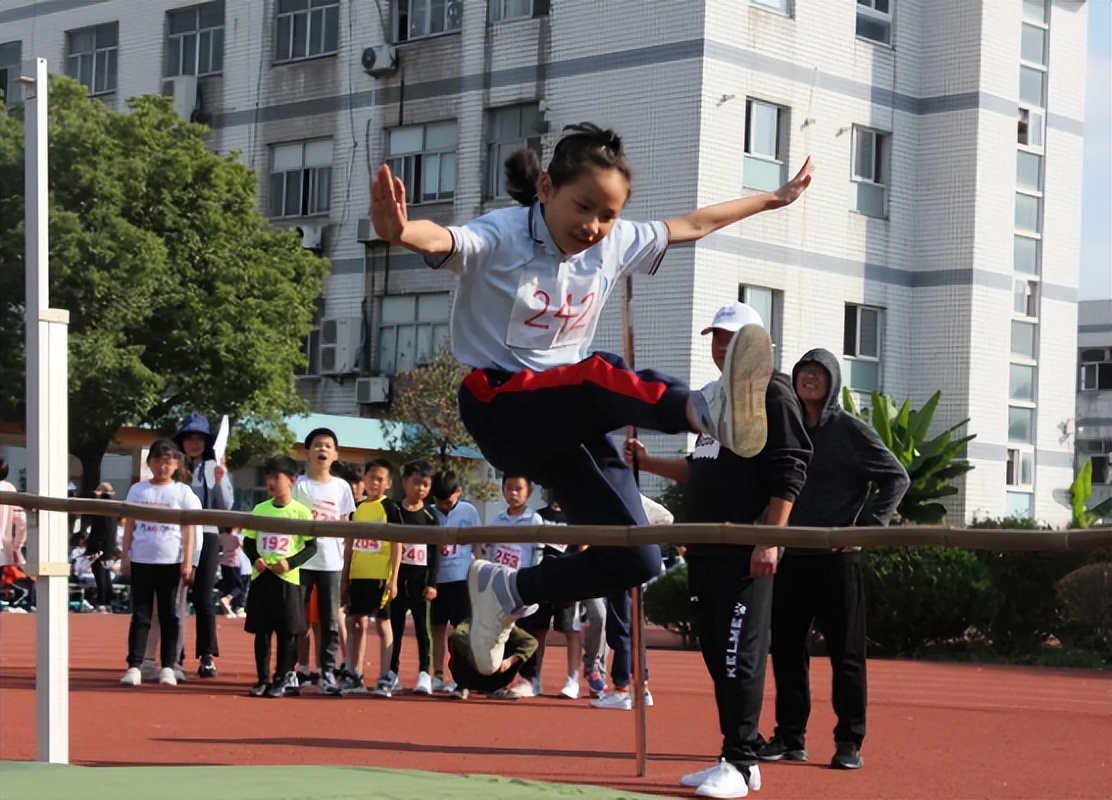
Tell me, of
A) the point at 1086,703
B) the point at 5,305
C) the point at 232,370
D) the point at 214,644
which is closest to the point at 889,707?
the point at 1086,703

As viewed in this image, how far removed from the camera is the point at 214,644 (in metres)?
11.9

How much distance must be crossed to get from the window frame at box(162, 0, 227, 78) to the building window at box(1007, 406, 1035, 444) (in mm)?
15193

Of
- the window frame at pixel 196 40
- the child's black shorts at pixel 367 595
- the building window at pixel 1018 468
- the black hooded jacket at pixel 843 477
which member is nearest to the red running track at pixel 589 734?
the child's black shorts at pixel 367 595

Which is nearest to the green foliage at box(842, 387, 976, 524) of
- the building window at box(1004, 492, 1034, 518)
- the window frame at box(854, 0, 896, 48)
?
the building window at box(1004, 492, 1034, 518)

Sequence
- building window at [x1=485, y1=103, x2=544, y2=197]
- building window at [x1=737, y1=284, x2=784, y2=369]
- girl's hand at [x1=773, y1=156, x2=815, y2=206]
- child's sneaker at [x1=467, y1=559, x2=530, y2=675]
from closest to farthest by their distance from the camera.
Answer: girl's hand at [x1=773, y1=156, x2=815, y2=206] → child's sneaker at [x1=467, y1=559, x2=530, y2=675] → building window at [x1=737, y1=284, x2=784, y2=369] → building window at [x1=485, y1=103, x2=544, y2=197]

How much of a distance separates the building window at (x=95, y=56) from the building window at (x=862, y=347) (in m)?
14.9

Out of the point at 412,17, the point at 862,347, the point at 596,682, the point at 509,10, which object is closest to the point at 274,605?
the point at 596,682

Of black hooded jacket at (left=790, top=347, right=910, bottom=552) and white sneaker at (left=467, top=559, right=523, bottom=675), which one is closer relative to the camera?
white sneaker at (left=467, top=559, right=523, bottom=675)

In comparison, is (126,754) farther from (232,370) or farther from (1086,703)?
(232,370)

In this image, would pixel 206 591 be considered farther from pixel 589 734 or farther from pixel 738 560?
pixel 738 560

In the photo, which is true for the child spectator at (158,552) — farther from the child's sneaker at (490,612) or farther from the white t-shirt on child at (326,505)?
the child's sneaker at (490,612)

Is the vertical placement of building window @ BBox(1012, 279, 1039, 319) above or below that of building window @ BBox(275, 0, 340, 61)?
below

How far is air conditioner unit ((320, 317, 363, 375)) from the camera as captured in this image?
29734 mm

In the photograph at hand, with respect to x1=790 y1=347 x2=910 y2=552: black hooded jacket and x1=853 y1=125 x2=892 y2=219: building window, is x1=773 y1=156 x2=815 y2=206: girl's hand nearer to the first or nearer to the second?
x1=790 y1=347 x2=910 y2=552: black hooded jacket
